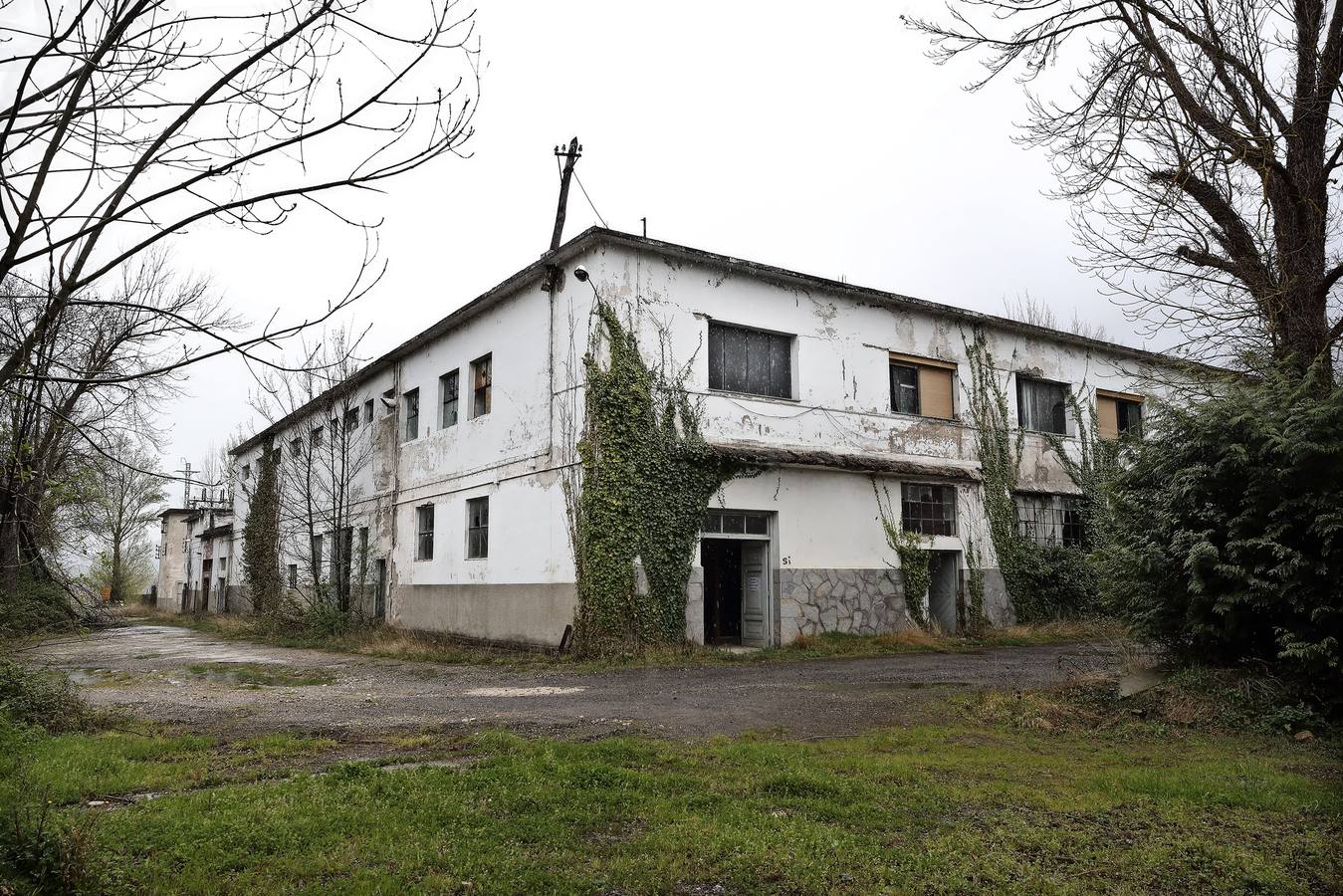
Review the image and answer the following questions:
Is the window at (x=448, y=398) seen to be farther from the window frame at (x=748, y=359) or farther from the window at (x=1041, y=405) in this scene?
the window at (x=1041, y=405)

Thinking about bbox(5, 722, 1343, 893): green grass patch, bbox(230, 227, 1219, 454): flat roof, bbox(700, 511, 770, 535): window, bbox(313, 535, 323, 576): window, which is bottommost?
bbox(5, 722, 1343, 893): green grass patch

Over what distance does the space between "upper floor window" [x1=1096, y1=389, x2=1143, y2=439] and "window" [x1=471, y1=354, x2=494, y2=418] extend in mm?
14976

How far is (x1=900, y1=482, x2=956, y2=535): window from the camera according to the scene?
59.0 ft

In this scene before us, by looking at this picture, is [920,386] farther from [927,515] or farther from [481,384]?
[481,384]

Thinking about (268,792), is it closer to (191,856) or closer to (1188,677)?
(191,856)

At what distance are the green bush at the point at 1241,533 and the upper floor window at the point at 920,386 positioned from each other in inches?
359

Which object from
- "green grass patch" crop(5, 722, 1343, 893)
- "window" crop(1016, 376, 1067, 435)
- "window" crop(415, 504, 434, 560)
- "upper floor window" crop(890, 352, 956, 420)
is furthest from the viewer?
"window" crop(1016, 376, 1067, 435)

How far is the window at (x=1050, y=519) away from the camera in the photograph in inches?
792

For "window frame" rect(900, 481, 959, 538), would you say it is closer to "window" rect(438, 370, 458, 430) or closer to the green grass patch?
"window" rect(438, 370, 458, 430)

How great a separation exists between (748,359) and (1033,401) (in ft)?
28.2

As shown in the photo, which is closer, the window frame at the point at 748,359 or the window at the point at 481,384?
the window frame at the point at 748,359

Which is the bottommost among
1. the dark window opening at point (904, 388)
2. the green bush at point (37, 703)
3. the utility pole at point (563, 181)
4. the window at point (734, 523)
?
the green bush at point (37, 703)

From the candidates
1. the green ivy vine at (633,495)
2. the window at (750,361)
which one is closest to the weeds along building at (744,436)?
the window at (750,361)

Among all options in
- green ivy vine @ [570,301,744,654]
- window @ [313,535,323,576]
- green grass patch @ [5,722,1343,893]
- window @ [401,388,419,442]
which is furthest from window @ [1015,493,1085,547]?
window @ [313,535,323,576]
